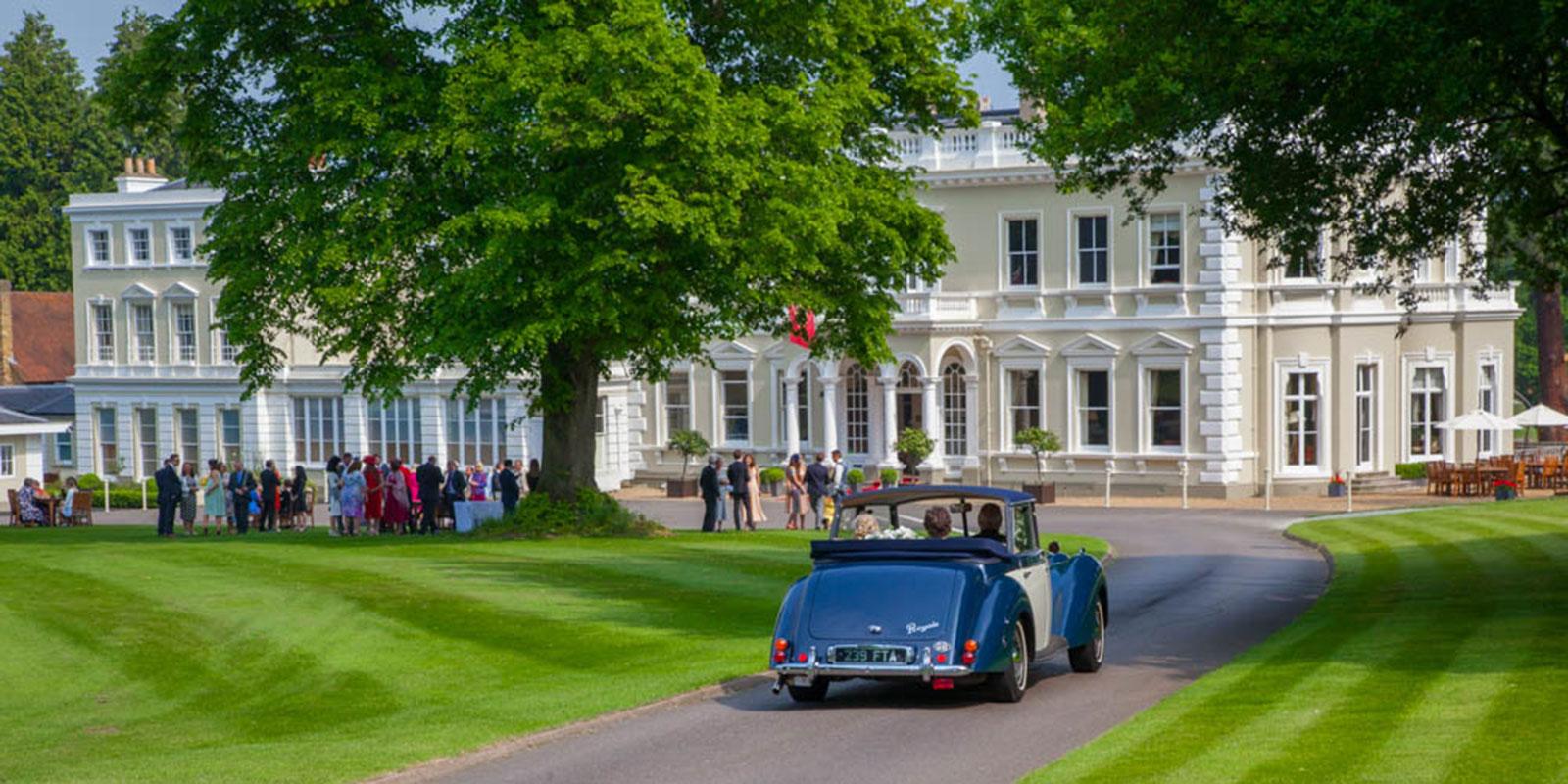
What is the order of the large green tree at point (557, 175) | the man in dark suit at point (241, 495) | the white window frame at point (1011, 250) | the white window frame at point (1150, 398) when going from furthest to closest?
the white window frame at point (1011, 250) → the white window frame at point (1150, 398) → the man in dark suit at point (241, 495) → the large green tree at point (557, 175)

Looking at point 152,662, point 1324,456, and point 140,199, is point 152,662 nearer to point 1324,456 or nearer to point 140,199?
point 1324,456

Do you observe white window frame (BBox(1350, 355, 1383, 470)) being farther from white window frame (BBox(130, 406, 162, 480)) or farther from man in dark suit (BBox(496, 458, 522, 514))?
white window frame (BBox(130, 406, 162, 480))

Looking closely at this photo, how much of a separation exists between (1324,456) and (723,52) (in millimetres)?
24404

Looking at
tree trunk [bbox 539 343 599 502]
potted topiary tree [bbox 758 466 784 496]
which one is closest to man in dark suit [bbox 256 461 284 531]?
tree trunk [bbox 539 343 599 502]

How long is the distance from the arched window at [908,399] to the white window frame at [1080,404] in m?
4.29

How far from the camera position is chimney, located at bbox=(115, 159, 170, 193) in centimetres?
7594

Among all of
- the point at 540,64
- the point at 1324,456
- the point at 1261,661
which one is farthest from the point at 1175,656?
the point at 1324,456

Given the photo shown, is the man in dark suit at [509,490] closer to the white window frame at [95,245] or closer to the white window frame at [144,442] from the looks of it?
the white window frame at [144,442]

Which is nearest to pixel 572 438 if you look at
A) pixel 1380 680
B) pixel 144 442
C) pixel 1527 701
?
pixel 1380 680

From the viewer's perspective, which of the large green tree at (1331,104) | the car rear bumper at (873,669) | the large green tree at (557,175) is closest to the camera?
the car rear bumper at (873,669)

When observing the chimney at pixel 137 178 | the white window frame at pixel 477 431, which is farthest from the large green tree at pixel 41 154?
the white window frame at pixel 477 431

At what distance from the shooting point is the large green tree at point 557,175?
32281 millimetres

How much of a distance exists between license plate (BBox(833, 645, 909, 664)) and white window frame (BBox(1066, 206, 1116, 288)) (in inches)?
1573

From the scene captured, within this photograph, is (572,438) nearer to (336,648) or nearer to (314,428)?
(336,648)
